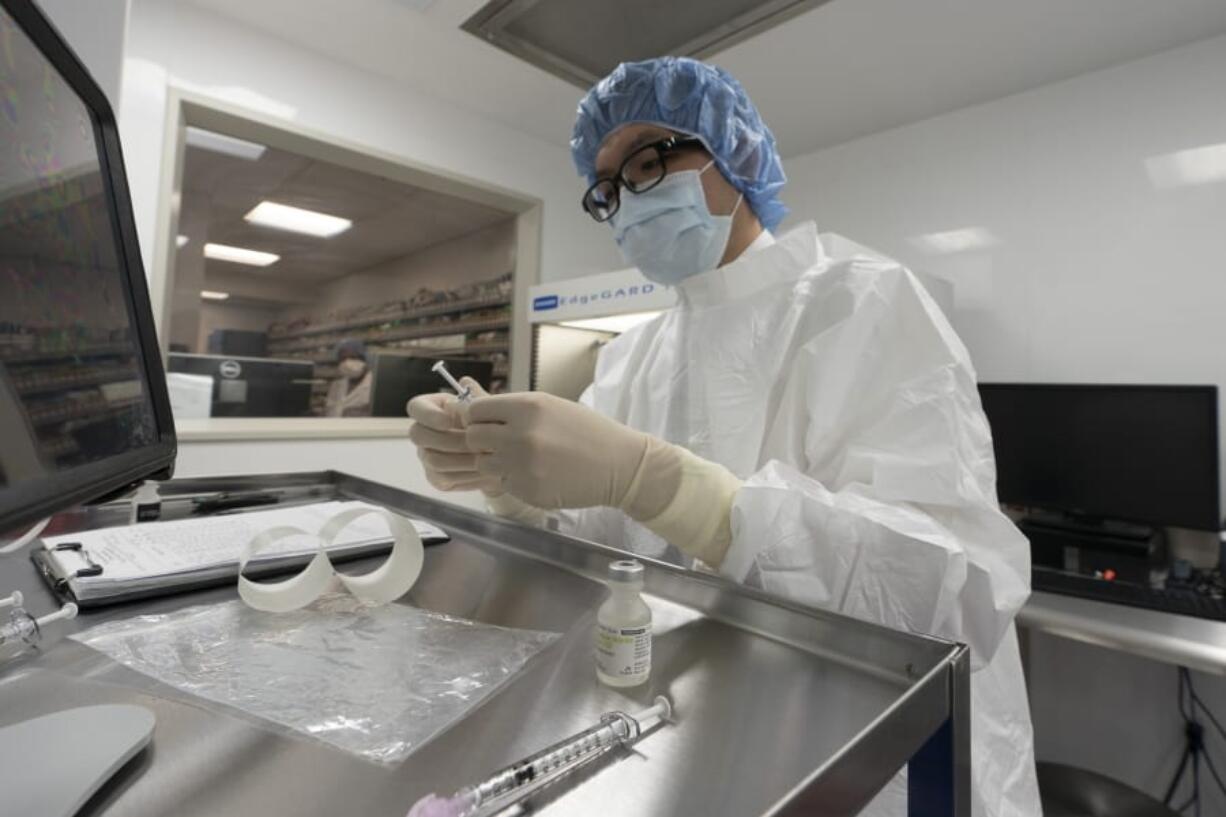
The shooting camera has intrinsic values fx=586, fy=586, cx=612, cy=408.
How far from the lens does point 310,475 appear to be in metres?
1.16

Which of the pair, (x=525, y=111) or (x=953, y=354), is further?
(x=525, y=111)

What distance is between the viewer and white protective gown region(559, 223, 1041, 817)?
653 millimetres

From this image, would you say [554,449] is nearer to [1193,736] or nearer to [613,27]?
[613,27]

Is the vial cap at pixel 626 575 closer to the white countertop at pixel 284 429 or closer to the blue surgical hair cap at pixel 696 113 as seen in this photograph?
the blue surgical hair cap at pixel 696 113

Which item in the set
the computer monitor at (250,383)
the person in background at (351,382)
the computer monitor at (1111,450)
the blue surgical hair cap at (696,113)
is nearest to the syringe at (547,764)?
the blue surgical hair cap at (696,113)

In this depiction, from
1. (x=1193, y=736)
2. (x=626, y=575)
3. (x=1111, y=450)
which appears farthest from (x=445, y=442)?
(x=1193, y=736)

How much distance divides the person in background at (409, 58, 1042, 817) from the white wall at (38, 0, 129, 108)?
615 mm

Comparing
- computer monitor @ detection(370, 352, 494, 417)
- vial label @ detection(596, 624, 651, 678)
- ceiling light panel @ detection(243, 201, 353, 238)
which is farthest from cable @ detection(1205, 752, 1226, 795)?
ceiling light panel @ detection(243, 201, 353, 238)

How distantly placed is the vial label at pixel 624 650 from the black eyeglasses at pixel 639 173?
0.85 metres

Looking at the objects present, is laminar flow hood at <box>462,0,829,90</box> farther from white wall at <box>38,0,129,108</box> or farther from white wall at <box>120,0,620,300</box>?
white wall at <box>38,0,129,108</box>

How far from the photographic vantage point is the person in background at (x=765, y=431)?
660 millimetres

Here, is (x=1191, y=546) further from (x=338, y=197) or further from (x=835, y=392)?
(x=338, y=197)

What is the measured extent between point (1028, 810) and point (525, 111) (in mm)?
2820

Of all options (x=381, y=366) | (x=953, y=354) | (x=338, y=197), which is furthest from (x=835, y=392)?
(x=338, y=197)
